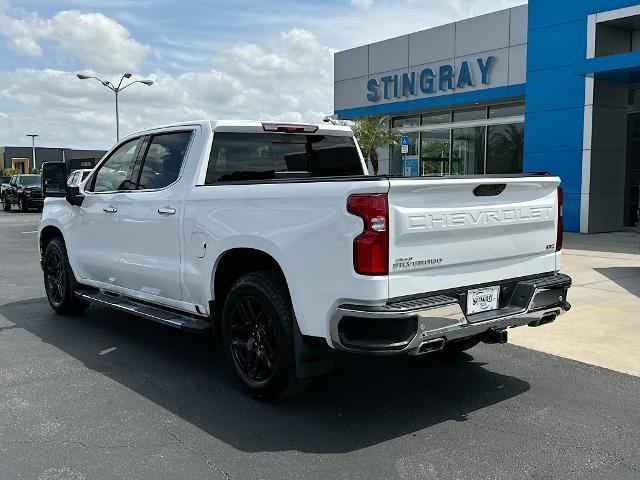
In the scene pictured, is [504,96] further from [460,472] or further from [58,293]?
[460,472]

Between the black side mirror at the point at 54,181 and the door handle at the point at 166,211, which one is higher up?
the black side mirror at the point at 54,181

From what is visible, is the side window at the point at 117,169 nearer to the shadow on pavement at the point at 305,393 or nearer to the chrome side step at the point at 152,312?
the chrome side step at the point at 152,312

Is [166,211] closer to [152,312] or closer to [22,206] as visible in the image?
[152,312]

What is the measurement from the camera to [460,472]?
351 centimetres

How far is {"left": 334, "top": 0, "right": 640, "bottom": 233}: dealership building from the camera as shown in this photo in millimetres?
16562

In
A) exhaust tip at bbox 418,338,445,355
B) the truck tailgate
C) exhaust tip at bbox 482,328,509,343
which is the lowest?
exhaust tip at bbox 482,328,509,343

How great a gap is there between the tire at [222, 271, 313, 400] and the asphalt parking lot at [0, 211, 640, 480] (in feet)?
0.56

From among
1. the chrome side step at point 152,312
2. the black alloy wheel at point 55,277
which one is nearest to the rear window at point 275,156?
the chrome side step at point 152,312

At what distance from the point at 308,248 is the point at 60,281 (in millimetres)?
4420

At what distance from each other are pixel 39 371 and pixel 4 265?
734cm

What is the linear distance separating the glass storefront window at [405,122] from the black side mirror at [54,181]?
63.7 feet

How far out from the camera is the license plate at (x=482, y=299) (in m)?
4.18

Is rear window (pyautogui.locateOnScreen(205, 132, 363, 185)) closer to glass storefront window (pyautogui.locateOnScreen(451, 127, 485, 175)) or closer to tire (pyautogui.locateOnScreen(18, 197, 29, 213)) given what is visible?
glass storefront window (pyautogui.locateOnScreen(451, 127, 485, 175))

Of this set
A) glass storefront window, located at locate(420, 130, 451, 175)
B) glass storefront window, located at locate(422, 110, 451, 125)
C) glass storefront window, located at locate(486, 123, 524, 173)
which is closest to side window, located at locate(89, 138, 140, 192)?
glass storefront window, located at locate(486, 123, 524, 173)
